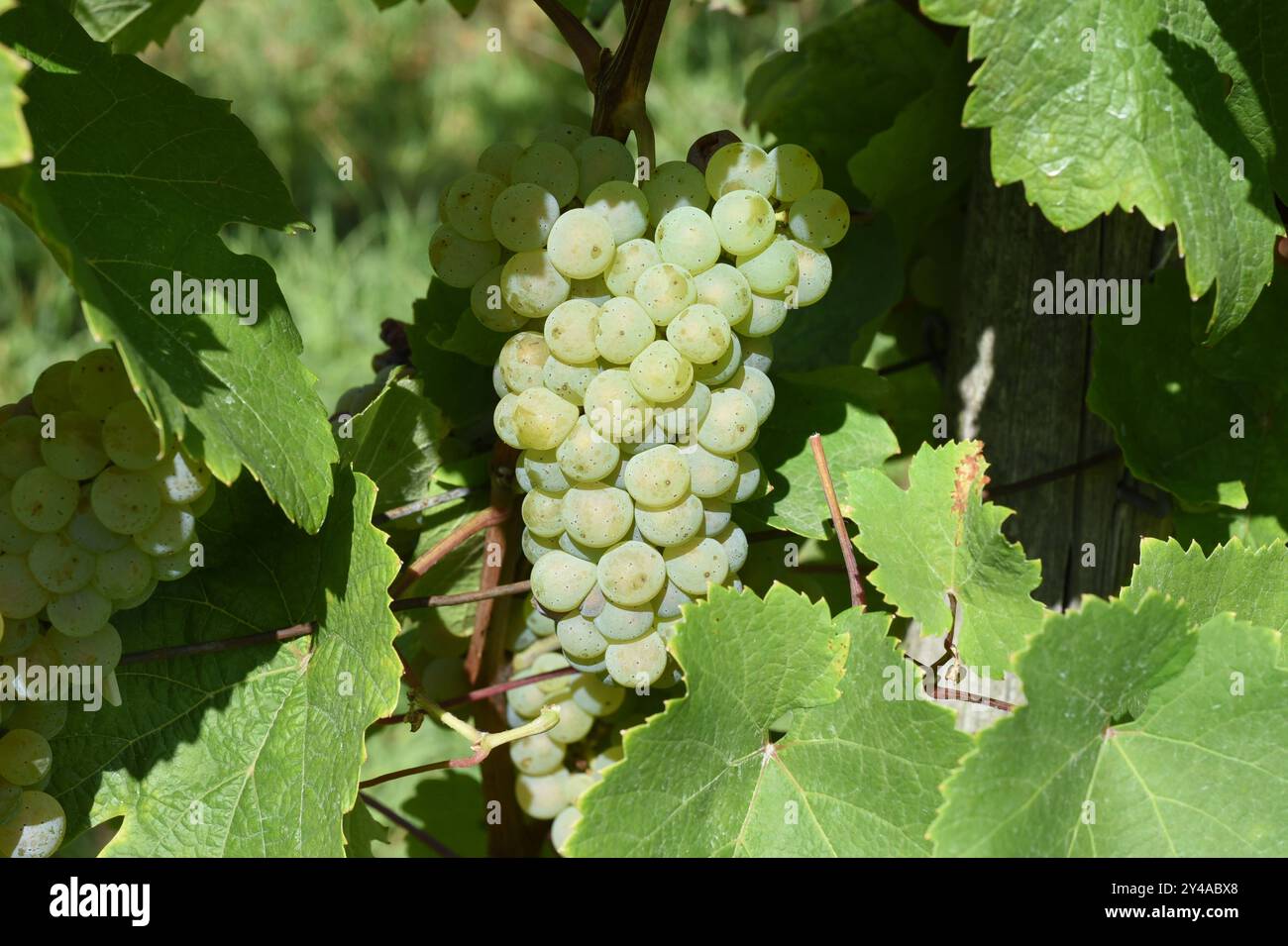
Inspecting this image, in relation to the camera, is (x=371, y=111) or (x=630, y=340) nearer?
(x=630, y=340)

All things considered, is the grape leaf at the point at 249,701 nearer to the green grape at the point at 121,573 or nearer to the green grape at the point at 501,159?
the green grape at the point at 121,573

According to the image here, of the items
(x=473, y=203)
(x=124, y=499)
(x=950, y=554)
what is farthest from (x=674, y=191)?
(x=124, y=499)

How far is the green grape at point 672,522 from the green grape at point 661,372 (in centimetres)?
9

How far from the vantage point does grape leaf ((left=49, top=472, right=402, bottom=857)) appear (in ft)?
2.98

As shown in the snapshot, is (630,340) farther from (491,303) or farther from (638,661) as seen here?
(638,661)

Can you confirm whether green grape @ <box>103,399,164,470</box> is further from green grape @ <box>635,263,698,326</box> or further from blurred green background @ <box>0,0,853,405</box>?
blurred green background @ <box>0,0,853,405</box>

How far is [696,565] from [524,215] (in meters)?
0.30

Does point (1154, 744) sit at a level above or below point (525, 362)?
below

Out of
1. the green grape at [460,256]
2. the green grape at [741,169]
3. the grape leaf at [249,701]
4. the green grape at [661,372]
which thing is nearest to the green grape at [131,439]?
the grape leaf at [249,701]

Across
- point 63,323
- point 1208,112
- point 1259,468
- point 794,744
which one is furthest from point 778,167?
point 63,323

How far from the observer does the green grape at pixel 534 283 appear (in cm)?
92

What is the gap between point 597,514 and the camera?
917 millimetres

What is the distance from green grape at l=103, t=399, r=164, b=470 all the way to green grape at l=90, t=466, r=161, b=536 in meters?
0.01

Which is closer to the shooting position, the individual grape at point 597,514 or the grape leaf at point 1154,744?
the grape leaf at point 1154,744
